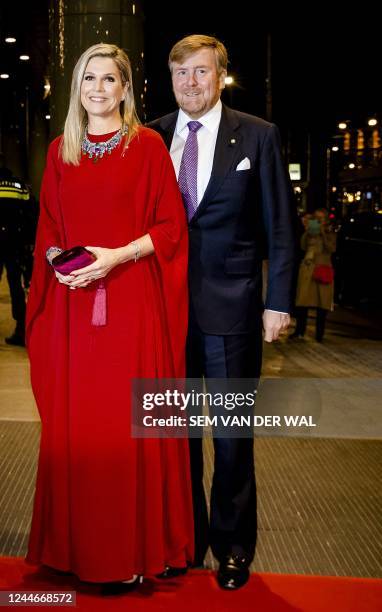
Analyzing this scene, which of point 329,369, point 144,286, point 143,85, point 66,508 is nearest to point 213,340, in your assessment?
point 144,286

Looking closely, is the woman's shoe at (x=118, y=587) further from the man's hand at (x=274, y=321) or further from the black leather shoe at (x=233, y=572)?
the man's hand at (x=274, y=321)

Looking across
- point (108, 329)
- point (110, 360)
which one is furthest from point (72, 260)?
point (110, 360)

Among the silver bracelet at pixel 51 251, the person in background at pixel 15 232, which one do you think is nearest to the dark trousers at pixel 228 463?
the silver bracelet at pixel 51 251

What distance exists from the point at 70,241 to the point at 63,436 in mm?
748

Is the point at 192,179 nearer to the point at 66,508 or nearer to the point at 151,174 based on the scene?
the point at 151,174

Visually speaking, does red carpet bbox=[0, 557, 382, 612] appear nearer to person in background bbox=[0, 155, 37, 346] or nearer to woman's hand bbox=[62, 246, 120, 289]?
woman's hand bbox=[62, 246, 120, 289]

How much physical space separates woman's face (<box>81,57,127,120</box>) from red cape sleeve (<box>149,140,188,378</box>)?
240 mm

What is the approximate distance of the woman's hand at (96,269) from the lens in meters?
2.88

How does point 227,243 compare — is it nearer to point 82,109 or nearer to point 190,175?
point 190,175

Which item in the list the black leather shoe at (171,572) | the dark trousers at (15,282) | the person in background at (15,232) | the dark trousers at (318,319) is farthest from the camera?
the dark trousers at (318,319)

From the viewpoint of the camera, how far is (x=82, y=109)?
3.10m

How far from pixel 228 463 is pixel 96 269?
1.03 metres

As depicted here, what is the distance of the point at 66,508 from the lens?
124 inches

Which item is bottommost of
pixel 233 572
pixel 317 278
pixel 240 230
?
pixel 233 572
